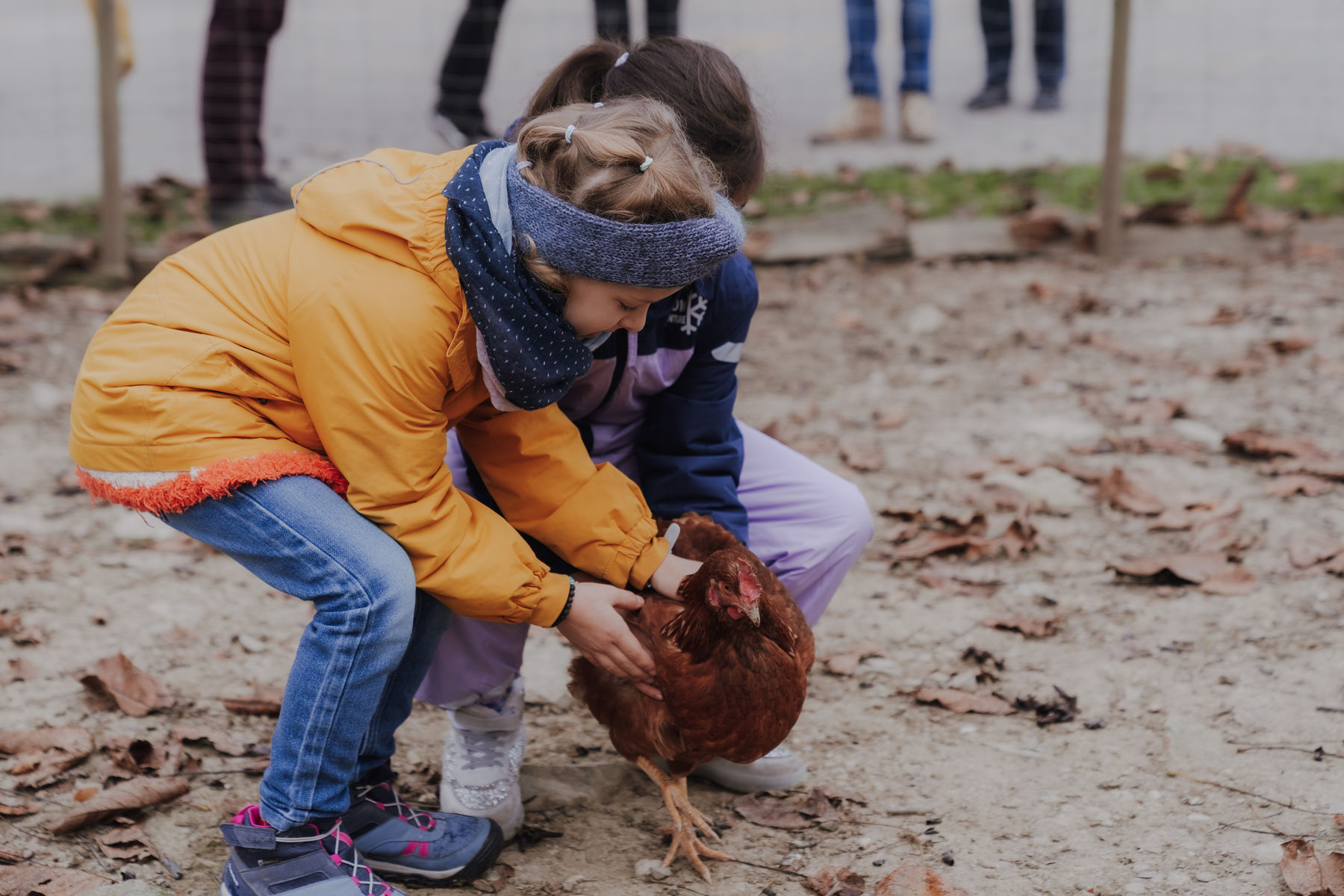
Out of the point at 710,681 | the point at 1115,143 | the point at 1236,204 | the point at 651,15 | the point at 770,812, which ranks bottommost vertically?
the point at 770,812

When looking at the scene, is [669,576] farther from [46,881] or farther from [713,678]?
[46,881]

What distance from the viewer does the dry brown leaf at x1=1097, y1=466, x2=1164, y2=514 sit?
130 inches

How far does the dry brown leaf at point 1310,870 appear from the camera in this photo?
6.00 ft

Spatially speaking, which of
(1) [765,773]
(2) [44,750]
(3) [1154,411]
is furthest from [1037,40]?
(2) [44,750]

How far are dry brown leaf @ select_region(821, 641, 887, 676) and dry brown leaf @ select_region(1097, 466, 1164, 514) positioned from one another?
1.00 meters

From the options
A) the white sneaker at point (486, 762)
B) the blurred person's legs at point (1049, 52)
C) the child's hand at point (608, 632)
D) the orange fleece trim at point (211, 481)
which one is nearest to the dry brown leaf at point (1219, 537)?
the child's hand at point (608, 632)

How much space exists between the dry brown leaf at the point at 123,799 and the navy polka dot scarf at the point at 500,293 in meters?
1.07

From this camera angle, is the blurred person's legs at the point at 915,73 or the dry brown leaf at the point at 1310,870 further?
the blurred person's legs at the point at 915,73

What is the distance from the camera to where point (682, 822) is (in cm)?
212

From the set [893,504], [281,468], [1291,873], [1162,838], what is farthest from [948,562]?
[281,468]

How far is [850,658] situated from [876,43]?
16.0 feet

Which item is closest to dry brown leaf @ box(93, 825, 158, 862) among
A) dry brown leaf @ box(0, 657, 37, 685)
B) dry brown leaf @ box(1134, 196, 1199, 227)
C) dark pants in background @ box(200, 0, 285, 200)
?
dry brown leaf @ box(0, 657, 37, 685)

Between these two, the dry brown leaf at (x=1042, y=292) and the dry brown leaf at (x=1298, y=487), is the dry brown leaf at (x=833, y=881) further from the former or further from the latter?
the dry brown leaf at (x=1042, y=292)

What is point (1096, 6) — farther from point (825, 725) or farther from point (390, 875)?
point (390, 875)
